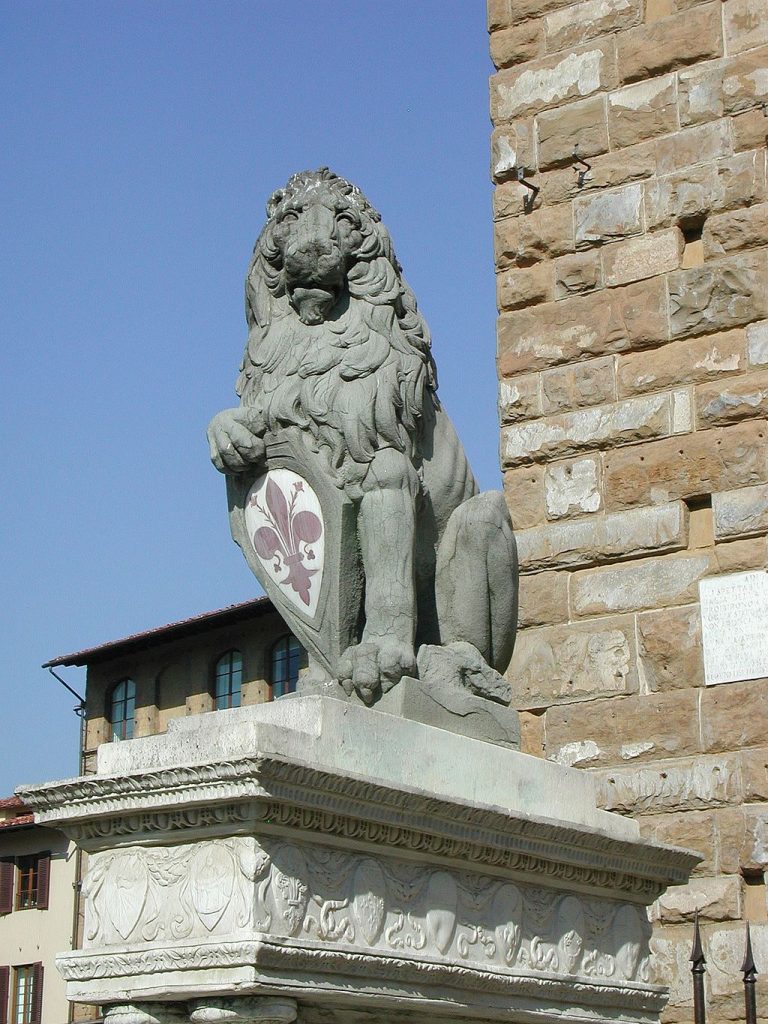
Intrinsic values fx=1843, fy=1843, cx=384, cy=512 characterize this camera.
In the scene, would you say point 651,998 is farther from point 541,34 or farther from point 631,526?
point 541,34

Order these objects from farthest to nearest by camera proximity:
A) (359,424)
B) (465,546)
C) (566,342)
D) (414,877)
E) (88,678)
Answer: (88,678) < (566,342) < (465,546) < (359,424) < (414,877)

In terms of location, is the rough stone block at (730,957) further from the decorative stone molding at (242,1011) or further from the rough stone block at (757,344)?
the decorative stone molding at (242,1011)

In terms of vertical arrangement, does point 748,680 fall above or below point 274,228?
below

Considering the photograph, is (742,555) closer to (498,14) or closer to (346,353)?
(346,353)

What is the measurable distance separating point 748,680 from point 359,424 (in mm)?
3483

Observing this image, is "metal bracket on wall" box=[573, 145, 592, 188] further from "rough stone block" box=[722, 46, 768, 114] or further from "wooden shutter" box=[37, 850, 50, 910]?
"wooden shutter" box=[37, 850, 50, 910]

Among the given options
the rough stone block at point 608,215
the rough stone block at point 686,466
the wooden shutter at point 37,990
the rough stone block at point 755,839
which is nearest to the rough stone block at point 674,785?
the rough stone block at point 755,839

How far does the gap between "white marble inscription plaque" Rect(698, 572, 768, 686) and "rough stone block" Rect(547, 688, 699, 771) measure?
226 millimetres

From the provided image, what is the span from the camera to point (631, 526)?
1007 centimetres

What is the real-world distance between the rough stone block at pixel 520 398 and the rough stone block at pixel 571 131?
129cm

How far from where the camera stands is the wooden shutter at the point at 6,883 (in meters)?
41.2

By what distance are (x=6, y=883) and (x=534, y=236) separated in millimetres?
33499

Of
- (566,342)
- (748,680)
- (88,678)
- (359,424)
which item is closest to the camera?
(359,424)

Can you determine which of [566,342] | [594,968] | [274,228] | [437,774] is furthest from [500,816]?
[566,342]
